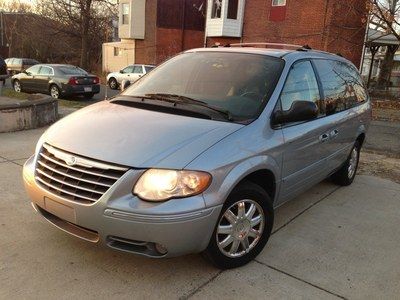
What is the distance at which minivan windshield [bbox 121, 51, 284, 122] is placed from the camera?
3691mm

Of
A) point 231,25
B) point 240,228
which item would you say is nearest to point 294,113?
point 240,228

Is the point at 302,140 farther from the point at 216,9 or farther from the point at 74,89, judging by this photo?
the point at 216,9

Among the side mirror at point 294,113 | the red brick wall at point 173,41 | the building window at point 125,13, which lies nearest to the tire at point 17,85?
the red brick wall at point 173,41

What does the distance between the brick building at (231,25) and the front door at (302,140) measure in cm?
1895

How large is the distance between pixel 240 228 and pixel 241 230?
3 centimetres

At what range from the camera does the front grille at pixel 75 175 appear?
9.46ft

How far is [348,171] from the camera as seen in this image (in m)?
5.71

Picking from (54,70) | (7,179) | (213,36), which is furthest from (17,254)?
(213,36)

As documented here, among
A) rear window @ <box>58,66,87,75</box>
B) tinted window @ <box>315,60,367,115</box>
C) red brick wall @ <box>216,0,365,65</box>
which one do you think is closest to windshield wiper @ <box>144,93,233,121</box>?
tinted window @ <box>315,60,367,115</box>

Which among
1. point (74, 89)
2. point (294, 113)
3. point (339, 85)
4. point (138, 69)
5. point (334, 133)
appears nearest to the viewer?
point (294, 113)

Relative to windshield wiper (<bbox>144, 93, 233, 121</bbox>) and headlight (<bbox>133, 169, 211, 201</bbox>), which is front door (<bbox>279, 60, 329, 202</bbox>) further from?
headlight (<bbox>133, 169, 211, 201</bbox>)

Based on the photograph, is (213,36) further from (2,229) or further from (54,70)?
(2,229)

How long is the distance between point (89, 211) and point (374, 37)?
23.5 metres

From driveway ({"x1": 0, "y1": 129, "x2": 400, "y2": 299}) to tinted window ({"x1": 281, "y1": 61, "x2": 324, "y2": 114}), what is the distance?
4.17ft
